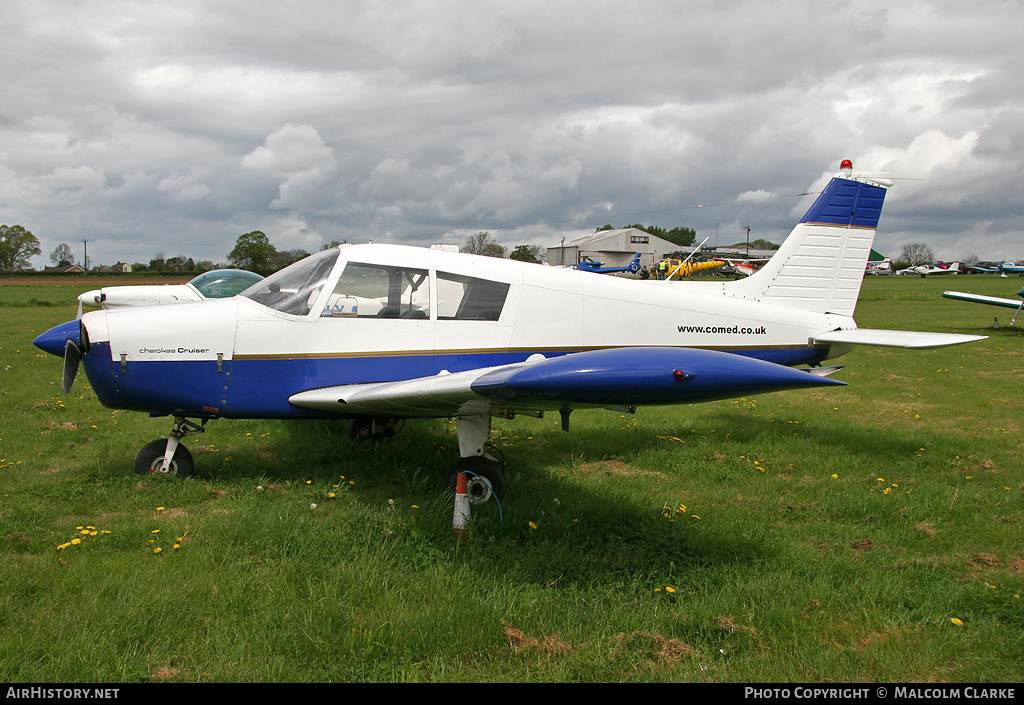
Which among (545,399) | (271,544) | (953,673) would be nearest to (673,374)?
(545,399)

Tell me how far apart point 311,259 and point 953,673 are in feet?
16.4

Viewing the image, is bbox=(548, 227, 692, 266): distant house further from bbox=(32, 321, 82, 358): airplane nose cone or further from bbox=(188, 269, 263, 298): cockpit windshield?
bbox=(32, 321, 82, 358): airplane nose cone

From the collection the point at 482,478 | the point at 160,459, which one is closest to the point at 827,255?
the point at 482,478

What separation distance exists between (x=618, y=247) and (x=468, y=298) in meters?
98.8

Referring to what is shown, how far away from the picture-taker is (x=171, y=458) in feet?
17.0

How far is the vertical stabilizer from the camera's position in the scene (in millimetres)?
6613

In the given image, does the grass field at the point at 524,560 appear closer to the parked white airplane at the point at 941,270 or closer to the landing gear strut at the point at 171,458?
the landing gear strut at the point at 171,458

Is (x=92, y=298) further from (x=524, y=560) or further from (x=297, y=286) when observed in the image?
(x=524, y=560)

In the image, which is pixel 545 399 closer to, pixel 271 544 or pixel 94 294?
pixel 271 544

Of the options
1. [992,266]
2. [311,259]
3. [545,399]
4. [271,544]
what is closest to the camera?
[545,399]

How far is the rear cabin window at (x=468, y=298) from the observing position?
16.5ft

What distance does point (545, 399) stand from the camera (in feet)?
11.5

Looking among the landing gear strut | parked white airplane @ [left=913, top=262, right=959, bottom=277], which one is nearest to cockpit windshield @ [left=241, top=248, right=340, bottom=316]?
the landing gear strut

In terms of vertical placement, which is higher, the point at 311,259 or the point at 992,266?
the point at 992,266
